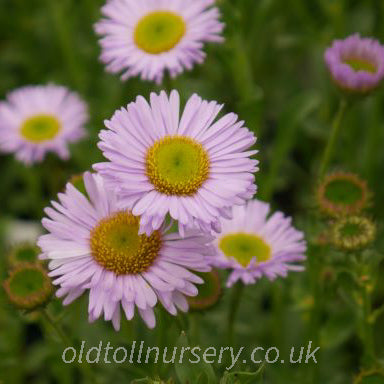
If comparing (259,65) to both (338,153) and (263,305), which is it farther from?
(263,305)

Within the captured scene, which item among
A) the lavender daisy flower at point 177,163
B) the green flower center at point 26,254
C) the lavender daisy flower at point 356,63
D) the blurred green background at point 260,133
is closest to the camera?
the lavender daisy flower at point 177,163

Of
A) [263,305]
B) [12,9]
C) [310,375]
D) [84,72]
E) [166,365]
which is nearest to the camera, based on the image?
[166,365]

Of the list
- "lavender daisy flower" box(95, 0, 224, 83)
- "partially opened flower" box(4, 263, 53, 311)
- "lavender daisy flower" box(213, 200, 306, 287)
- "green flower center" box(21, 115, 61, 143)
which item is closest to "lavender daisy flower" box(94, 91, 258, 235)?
"lavender daisy flower" box(213, 200, 306, 287)

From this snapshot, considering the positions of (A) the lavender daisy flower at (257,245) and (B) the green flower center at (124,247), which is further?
(A) the lavender daisy flower at (257,245)

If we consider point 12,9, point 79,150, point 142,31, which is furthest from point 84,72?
point 142,31

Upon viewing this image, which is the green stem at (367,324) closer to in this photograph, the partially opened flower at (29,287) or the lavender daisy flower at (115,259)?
the lavender daisy flower at (115,259)

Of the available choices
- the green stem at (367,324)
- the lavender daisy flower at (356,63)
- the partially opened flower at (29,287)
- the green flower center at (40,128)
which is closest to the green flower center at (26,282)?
the partially opened flower at (29,287)
